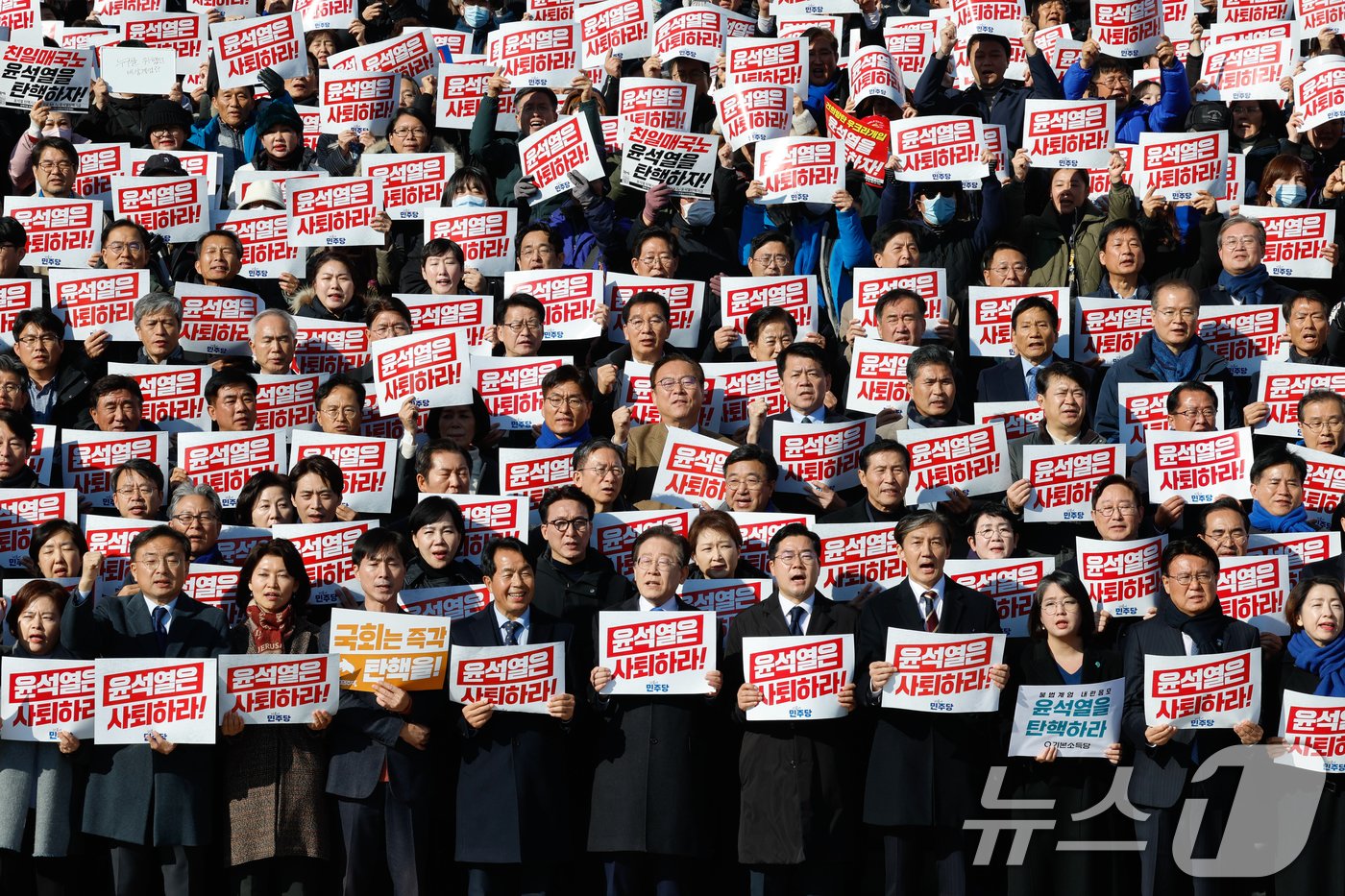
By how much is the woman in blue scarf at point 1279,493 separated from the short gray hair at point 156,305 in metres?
6.35

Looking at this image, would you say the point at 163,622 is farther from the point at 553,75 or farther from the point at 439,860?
the point at 553,75

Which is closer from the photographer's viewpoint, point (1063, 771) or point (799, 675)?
point (799, 675)

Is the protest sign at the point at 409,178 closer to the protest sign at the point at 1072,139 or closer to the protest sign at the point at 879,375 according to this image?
the protest sign at the point at 879,375

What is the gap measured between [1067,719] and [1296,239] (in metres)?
4.84

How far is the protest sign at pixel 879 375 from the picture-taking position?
1193cm

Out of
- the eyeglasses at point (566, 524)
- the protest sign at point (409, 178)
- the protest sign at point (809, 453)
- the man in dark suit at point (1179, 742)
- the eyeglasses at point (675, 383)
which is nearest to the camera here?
the man in dark suit at point (1179, 742)

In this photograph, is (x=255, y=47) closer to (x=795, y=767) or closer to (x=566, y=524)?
(x=566, y=524)

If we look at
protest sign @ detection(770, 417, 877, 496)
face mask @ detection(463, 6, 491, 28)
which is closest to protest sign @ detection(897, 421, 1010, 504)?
protest sign @ detection(770, 417, 877, 496)

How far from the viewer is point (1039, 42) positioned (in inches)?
622

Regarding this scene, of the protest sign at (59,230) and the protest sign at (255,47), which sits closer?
the protest sign at (59,230)

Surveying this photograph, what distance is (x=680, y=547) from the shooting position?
1002 centimetres

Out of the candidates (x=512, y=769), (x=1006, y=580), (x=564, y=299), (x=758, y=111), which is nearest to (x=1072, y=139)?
(x=758, y=111)

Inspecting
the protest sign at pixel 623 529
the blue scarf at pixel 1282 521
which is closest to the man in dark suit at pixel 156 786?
the protest sign at pixel 623 529

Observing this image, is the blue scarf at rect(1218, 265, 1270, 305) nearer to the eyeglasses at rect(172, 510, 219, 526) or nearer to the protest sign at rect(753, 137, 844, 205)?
the protest sign at rect(753, 137, 844, 205)
